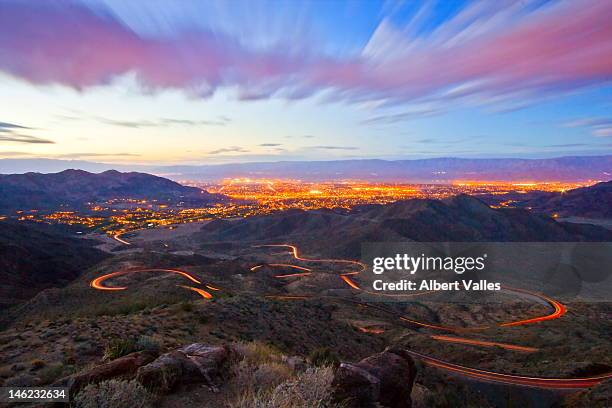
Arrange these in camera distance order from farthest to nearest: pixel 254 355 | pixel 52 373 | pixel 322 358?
pixel 322 358 < pixel 254 355 < pixel 52 373

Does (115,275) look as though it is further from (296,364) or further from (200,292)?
(296,364)

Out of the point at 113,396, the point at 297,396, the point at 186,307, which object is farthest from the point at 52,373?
the point at 186,307

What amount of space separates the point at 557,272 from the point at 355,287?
49.5m

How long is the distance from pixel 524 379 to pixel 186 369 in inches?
921

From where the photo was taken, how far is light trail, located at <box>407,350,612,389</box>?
21.6 metres

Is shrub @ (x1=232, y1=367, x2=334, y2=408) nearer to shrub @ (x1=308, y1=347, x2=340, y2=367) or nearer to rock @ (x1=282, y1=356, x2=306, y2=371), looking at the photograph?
rock @ (x1=282, y1=356, x2=306, y2=371)

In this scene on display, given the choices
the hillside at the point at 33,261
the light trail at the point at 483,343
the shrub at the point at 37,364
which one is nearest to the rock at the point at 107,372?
the shrub at the point at 37,364

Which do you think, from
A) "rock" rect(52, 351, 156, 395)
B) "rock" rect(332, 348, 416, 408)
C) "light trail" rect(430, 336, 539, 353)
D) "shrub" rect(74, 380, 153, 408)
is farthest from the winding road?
"shrub" rect(74, 380, 153, 408)

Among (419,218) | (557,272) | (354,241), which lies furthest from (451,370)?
(419,218)

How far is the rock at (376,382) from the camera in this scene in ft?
26.3

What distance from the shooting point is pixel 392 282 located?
70.8m

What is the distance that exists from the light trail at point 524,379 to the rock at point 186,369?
21.0 meters

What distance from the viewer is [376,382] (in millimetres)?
8656

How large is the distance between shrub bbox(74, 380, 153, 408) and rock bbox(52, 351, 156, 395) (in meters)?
0.39
